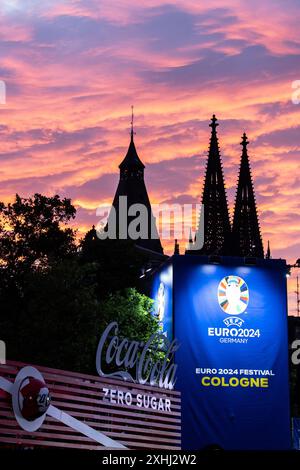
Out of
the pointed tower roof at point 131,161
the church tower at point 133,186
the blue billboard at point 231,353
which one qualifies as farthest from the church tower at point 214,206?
the blue billboard at point 231,353

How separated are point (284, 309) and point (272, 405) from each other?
14.7 feet

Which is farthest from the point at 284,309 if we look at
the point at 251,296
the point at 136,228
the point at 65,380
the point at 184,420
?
the point at 136,228

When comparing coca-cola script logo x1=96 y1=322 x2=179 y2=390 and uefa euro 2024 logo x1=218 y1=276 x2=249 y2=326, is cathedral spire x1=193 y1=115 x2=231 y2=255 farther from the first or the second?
coca-cola script logo x1=96 y1=322 x2=179 y2=390

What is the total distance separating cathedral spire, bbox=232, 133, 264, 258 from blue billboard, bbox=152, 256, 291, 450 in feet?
379

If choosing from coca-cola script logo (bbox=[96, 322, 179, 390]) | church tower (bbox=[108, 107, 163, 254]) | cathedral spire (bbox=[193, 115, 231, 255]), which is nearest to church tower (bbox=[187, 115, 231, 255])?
cathedral spire (bbox=[193, 115, 231, 255])

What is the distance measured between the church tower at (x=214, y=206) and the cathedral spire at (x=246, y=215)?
3652 mm

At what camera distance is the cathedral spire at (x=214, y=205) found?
151 metres

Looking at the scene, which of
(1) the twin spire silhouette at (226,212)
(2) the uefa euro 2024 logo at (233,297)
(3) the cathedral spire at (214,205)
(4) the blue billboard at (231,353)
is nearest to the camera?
(4) the blue billboard at (231,353)

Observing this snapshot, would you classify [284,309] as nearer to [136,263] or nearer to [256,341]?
[256,341]

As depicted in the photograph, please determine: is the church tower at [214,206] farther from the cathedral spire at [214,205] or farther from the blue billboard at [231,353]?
the blue billboard at [231,353]

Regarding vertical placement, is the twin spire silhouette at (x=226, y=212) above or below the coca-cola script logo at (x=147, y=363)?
above

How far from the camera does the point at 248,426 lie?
3925 cm

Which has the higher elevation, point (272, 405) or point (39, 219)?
point (39, 219)

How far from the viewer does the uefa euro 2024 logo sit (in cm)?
3984
